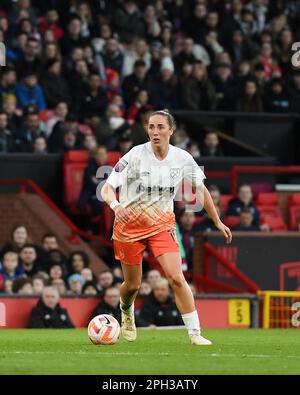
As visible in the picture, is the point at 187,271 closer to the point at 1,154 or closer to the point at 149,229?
the point at 1,154

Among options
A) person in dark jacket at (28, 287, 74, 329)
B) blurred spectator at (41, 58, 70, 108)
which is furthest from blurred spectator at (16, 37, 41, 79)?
person in dark jacket at (28, 287, 74, 329)

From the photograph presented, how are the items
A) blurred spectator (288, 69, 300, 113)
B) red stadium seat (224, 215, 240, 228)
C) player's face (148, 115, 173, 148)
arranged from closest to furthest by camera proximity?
player's face (148, 115, 173, 148) → red stadium seat (224, 215, 240, 228) → blurred spectator (288, 69, 300, 113)

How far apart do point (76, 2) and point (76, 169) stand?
5.01 m

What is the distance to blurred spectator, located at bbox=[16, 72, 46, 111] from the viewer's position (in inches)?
910

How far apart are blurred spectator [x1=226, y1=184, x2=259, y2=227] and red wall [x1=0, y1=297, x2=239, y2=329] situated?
10.6 ft

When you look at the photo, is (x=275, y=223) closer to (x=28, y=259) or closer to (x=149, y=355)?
(x=28, y=259)

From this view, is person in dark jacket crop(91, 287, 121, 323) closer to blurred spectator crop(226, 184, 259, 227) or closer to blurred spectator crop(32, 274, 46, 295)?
blurred spectator crop(32, 274, 46, 295)

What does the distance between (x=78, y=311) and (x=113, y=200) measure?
6093 millimetres

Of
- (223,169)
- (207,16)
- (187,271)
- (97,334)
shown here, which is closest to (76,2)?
(207,16)

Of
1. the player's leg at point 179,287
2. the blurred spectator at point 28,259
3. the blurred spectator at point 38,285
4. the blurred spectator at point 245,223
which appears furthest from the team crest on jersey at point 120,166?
the blurred spectator at point 245,223

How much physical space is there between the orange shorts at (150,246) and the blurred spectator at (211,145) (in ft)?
35.7

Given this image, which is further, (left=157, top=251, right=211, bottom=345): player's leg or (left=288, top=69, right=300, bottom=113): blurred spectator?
(left=288, top=69, right=300, bottom=113): blurred spectator

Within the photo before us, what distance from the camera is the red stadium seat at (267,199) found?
23.2 meters
